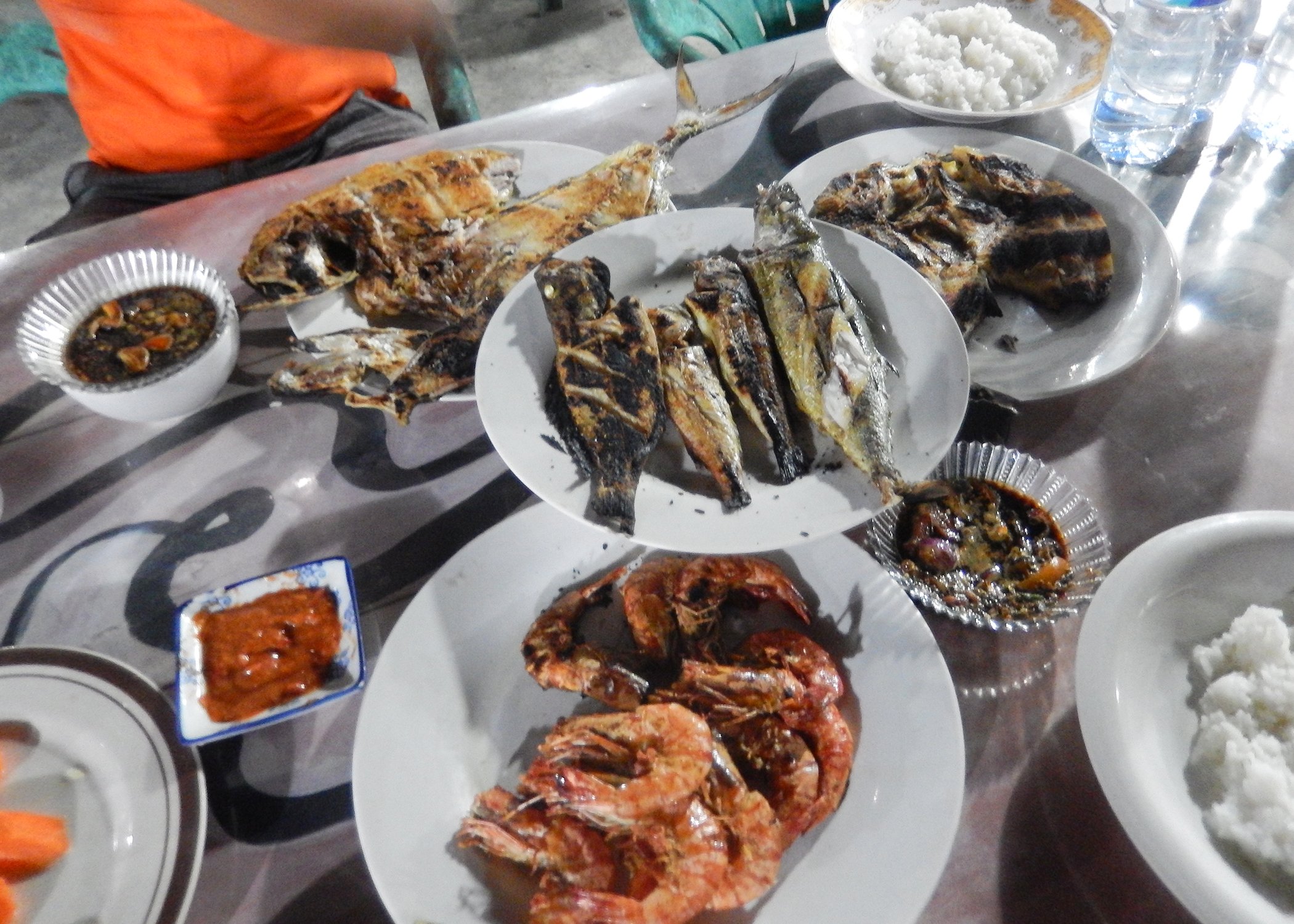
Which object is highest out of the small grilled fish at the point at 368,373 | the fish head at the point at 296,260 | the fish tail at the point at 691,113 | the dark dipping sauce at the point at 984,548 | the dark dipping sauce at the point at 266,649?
the fish tail at the point at 691,113

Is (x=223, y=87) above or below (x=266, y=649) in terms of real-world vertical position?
above

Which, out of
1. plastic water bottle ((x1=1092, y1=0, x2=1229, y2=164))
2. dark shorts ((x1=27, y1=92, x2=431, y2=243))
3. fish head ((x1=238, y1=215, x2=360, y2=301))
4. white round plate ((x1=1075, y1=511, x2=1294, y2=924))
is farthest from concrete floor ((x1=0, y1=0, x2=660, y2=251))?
white round plate ((x1=1075, y1=511, x2=1294, y2=924))

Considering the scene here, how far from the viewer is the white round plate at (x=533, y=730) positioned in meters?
1.03

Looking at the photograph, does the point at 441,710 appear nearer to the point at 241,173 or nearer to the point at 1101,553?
the point at 1101,553

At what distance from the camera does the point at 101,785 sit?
1.16 metres

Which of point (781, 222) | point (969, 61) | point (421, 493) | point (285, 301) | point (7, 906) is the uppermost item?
point (969, 61)

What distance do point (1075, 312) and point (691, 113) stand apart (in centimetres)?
107

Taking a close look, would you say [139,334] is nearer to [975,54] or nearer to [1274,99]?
[975,54]

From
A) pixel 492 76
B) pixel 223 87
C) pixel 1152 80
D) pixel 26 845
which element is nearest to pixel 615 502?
pixel 26 845

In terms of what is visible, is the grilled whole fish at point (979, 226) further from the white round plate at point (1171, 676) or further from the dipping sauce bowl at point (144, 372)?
the dipping sauce bowl at point (144, 372)

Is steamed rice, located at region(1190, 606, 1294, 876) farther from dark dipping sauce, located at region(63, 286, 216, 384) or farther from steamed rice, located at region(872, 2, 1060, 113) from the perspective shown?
dark dipping sauce, located at region(63, 286, 216, 384)

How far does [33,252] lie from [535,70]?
379 centimetres

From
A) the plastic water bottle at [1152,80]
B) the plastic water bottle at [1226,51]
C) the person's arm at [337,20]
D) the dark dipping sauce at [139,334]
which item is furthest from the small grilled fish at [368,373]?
the plastic water bottle at [1226,51]

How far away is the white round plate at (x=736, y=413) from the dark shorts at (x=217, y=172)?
4.68 ft
